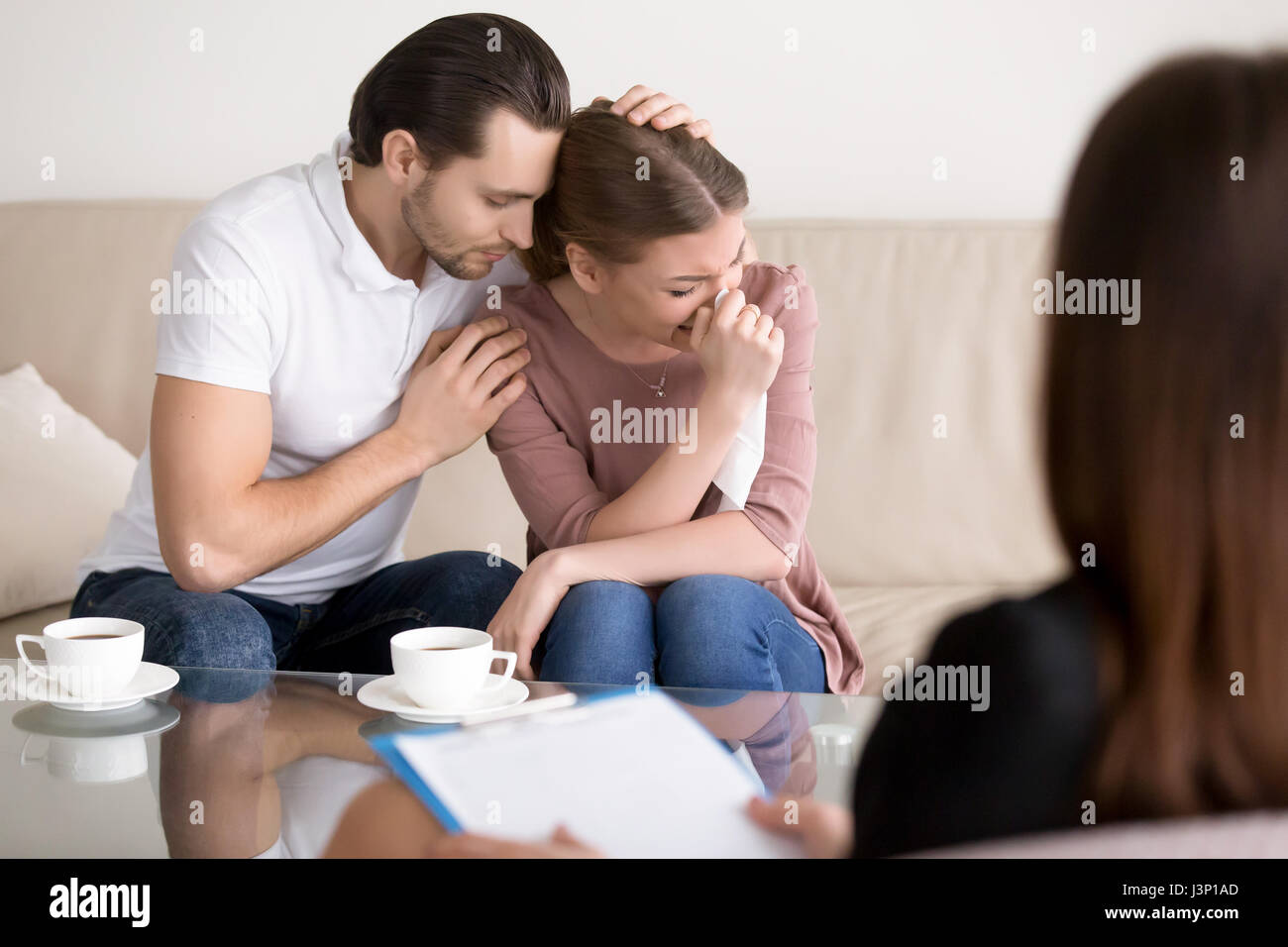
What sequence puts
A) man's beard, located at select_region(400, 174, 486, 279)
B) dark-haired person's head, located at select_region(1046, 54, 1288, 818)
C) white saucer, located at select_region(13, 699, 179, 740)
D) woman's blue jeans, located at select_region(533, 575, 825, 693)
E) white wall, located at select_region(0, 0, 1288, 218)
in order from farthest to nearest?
1. white wall, located at select_region(0, 0, 1288, 218)
2. man's beard, located at select_region(400, 174, 486, 279)
3. woman's blue jeans, located at select_region(533, 575, 825, 693)
4. white saucer, located at select_region(13, 699, 179, 740)
5. dark-haired person's head, located at select_region(1046, 54, 1288, 818)

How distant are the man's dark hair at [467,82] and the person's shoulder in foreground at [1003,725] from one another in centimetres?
96

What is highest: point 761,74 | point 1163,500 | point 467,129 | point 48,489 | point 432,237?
point 761,74

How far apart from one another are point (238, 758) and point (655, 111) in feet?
2.82

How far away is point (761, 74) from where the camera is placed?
2.29 m

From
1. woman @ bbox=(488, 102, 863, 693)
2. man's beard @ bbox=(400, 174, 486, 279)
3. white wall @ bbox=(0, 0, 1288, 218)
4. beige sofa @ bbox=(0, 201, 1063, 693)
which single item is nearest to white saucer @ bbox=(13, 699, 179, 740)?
woman @ bbox=(488, 102, 863, 693)

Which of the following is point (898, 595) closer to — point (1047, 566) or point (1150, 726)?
point (1047, 566)

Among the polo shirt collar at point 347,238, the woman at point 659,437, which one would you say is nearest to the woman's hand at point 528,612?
the woman at point 659,437

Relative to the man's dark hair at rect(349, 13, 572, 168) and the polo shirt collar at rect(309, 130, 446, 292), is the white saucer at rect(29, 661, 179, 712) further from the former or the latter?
the man's dark hair at rect(349, 13, 572, 168)

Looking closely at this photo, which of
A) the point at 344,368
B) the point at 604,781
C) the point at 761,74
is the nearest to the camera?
the point at 604,781

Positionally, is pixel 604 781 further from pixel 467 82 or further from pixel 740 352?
pixel 467 82

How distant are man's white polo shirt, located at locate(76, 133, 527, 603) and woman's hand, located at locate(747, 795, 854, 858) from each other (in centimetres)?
82

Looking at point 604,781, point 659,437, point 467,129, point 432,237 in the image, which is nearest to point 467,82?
point 467,129

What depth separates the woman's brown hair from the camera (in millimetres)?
1377
